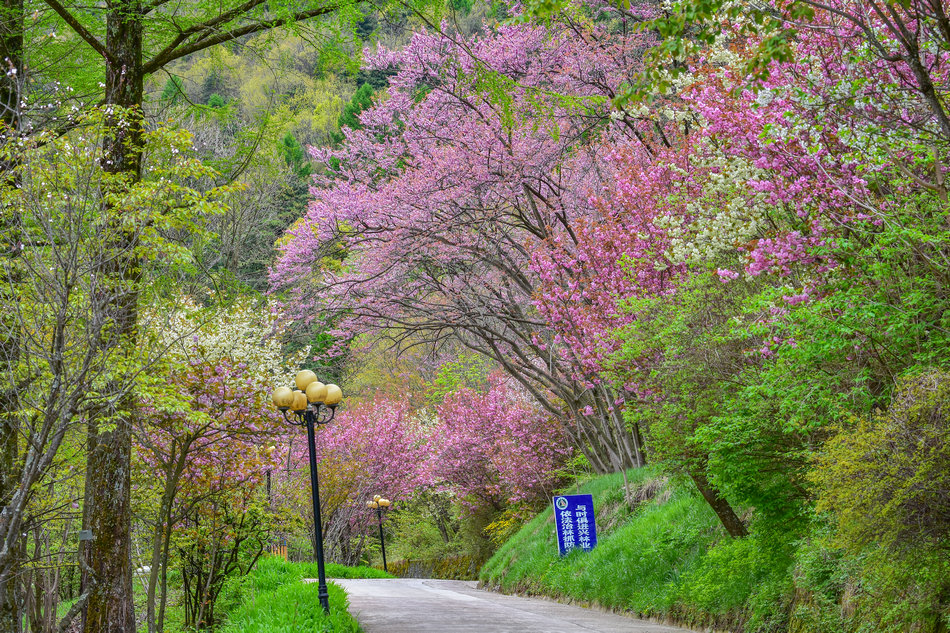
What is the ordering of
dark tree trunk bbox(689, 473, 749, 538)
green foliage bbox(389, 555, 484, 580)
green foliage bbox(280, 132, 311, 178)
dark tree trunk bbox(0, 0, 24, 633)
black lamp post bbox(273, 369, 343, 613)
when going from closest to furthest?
dark tree trunk bbox(0, 0, 24, 633) < dark tree trunk bbox(689, 473, 749, 538) < black lamp post bbox(273, 369, 343, 613) < green foliage bbox(389, 555, 484, 580) < green foliage bbox(280, 132, 311, 178)

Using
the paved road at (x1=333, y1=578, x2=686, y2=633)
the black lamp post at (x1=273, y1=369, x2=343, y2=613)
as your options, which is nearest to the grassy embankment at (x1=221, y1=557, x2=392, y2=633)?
the black lamp post at (x1=273, y1=369, x2=343, y2=613)

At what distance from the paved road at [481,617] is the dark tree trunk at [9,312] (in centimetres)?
370

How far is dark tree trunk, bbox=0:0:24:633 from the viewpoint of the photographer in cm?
718

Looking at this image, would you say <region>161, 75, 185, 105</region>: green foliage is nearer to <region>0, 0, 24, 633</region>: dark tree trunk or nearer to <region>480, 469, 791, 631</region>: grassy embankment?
<region>0, 0, 24, 633</region>: dark tree trunk

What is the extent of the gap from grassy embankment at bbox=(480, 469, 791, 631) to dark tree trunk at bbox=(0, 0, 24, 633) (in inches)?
264

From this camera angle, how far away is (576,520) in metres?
13.6

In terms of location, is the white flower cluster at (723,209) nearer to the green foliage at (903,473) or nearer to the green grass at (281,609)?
the green foliage at (903,473)

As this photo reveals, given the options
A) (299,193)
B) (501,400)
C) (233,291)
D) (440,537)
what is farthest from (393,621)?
(299,193)

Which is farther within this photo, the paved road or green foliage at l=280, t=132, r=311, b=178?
green foliage at l=280, t=132, r=311, b=178

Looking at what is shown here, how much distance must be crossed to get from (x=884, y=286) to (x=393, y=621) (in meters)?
6.82

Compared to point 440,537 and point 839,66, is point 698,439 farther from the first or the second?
point 440,537

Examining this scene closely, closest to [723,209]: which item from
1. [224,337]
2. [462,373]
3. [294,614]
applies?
[294,614]

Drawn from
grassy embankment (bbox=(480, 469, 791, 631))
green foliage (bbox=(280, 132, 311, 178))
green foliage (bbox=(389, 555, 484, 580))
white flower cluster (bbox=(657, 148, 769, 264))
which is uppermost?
green foliage (bbox=(280, 132, 311, 178))

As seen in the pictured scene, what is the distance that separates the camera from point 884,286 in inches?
235
